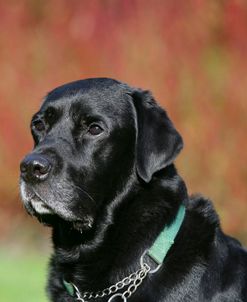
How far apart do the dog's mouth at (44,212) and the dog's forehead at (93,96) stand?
559 mm

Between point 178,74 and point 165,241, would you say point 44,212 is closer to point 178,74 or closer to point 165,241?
point 165,241

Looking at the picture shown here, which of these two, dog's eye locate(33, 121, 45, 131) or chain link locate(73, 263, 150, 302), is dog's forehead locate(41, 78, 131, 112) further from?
chain link locate(73, 263, 150, 302)

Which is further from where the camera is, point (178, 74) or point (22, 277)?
point (178, 74)

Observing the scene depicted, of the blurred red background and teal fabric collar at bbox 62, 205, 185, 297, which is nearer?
teal fabric collar at bbox 62, 205, 185, 297

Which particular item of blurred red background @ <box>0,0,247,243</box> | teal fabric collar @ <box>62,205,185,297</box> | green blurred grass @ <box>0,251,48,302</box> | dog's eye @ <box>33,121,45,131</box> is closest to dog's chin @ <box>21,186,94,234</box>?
teal fabric collar @ <box>62,205,185,297</box>

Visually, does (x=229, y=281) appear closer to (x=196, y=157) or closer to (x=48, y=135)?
(x=48, y=135)

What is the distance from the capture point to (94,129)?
4.48 m

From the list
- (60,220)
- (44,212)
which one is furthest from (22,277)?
(44,212)

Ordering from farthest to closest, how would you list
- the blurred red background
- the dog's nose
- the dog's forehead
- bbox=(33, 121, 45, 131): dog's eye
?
the blurred red background, bbox=(33, 121, 45, 131): dog's eye, the dog's forehead, the dog's nose

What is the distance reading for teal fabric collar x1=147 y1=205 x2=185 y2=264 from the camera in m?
4.29

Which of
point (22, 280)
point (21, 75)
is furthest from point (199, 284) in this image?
point (21, 75)

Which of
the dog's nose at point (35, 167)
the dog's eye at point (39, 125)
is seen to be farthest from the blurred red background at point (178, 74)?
the dog's nose at point (35, 167)

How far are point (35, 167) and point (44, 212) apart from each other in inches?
13.4

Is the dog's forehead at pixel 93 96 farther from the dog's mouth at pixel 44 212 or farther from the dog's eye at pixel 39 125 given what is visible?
the dog's mouth at pixel 44 212
